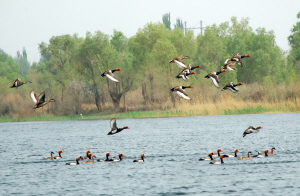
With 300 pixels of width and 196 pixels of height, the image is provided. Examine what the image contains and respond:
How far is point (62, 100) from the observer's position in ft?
273

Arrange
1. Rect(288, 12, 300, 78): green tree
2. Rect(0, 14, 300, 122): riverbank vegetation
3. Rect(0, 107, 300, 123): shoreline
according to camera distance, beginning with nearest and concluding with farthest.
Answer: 1. Rect(0, 107, 300, 123): shoreline
2. Rect(0, 14, 300, 122): riverbank vegetation
3. Rect(288, 12, 300, 78): green tree

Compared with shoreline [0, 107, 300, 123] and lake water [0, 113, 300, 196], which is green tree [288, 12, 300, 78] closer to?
shoreline [0, 107, 300, 123]

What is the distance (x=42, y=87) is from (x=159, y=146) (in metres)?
54.3

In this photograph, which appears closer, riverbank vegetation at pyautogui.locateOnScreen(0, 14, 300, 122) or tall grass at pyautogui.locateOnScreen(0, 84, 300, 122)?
tall grass at pyautogui.locateOnScreen(0, 84, 300, 122)

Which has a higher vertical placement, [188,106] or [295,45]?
[295,45]

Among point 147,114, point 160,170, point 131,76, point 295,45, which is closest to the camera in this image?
point 160,170

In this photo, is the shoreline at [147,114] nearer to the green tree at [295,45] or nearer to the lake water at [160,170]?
the lake water at [160,170]

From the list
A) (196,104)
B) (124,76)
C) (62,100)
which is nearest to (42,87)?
(62,100)

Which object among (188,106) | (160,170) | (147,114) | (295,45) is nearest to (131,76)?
(147,114)

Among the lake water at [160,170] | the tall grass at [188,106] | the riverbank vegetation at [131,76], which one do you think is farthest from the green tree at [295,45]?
the lake water at [160,170]

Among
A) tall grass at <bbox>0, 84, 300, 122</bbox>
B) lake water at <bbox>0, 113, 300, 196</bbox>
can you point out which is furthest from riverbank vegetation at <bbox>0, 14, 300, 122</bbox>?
lake water at <bbox>0, 113, 300, 196</bbox>

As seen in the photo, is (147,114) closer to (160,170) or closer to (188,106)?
(188,106)

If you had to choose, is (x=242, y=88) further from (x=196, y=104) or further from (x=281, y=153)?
(x=281, y=153)

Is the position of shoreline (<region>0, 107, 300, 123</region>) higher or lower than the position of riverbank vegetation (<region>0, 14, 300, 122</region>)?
lower
